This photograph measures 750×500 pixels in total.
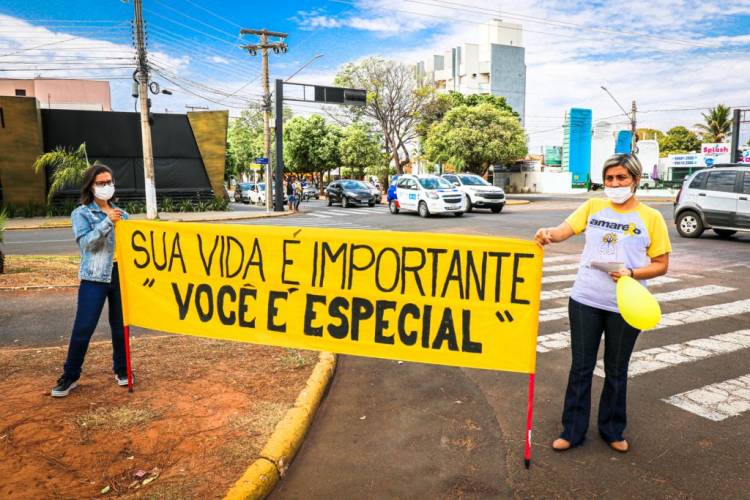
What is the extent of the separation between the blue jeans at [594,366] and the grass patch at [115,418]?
2.97 metres

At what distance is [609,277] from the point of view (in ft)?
11.3

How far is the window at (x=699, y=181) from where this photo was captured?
46.3 feet

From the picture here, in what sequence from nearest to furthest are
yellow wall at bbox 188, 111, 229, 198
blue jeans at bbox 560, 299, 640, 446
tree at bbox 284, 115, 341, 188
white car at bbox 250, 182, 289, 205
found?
blue jeans at bbox 560, 299, 640, 446 → yellow wall at bbox 188, 111, 229, 198 → white car at bbox 250, 182, 289, 205 → tree at bbox 284, 115, 341, 188

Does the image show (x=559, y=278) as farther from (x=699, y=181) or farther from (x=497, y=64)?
(x=497, y=64)

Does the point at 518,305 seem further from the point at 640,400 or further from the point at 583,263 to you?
the point at 640,400

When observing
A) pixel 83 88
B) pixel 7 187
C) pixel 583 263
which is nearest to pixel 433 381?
pixel 583 263

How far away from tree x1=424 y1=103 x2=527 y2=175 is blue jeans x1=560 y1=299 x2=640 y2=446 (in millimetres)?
39881

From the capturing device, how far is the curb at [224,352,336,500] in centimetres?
313

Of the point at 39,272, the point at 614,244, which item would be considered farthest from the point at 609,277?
the point at 39,272

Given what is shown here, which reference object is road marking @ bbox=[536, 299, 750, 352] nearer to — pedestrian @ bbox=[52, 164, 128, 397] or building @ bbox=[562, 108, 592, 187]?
pedestrian @ bbox=[52, 164, 128, 397]

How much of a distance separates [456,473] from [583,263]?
5.21 feet

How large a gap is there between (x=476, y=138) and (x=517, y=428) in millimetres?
40207

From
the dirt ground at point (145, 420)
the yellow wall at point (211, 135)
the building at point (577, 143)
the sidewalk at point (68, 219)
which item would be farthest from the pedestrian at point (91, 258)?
the building at point (577, 143)

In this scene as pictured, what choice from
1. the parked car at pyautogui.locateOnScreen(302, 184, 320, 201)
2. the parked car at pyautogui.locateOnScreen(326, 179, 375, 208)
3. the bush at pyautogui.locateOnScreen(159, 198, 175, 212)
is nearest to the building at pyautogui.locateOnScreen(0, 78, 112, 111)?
the parked car at pyautogui.locateOnScreen(302, 184, 320, 201)
